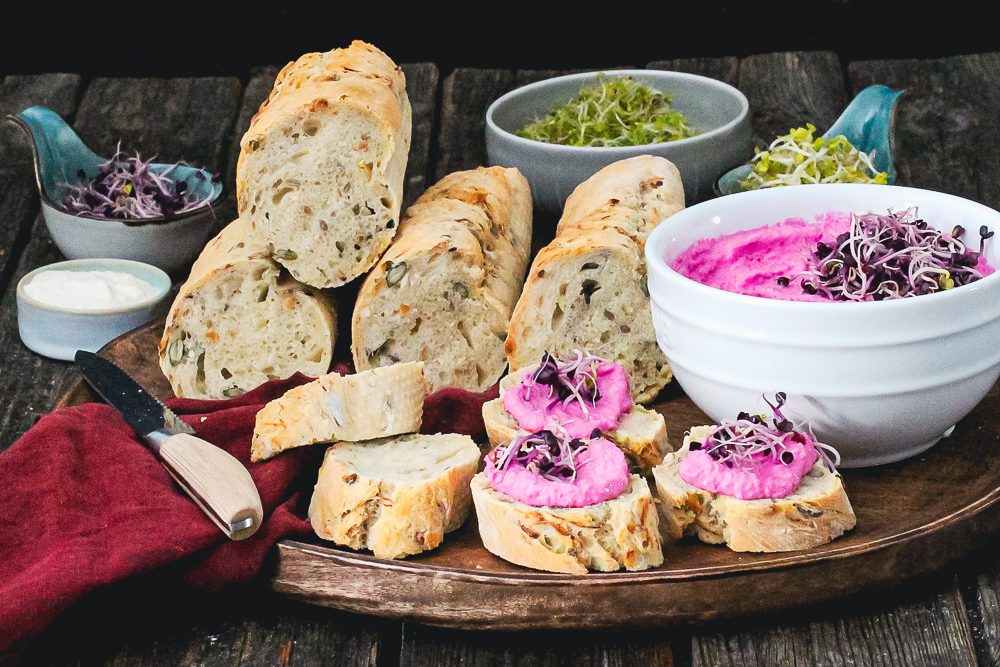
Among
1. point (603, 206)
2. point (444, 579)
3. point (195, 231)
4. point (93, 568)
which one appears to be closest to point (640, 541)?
point (444, 579)

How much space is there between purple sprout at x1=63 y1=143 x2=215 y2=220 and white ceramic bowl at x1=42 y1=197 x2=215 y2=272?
80 mm

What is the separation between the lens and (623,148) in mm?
3461

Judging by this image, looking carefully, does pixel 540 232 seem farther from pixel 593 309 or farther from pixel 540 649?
pixel 540 649

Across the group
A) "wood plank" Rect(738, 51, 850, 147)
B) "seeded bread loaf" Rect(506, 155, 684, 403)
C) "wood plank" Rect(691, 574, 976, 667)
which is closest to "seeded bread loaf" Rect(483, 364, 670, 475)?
"seeded bread loaf" Rect(506, 155, 684, 403)

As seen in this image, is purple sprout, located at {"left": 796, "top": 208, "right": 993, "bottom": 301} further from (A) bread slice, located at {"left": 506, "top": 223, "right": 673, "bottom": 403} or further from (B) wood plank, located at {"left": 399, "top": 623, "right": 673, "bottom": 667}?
(B) wood plank, located at {"left": 399, "top": 623, "right": 673, "bottom": 667}

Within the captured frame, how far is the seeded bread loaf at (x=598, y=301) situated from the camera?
278 centimetres

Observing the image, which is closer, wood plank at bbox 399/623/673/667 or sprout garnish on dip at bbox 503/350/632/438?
wood plank at bbox 399/623/673/667

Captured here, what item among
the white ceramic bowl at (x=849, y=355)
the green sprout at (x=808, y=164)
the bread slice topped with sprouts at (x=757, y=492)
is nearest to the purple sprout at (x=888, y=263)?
the white ceramic bowl at (x=849, y=355)

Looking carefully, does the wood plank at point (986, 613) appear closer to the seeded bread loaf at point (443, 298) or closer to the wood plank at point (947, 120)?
the seeded bread loaf at point (443, 298)

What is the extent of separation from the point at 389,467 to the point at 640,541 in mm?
589

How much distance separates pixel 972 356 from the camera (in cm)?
224

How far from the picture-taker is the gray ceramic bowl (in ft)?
11.5

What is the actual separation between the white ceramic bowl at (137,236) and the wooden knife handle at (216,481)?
1362mm

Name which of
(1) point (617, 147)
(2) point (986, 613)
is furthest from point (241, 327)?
(2) point (986, 613)
